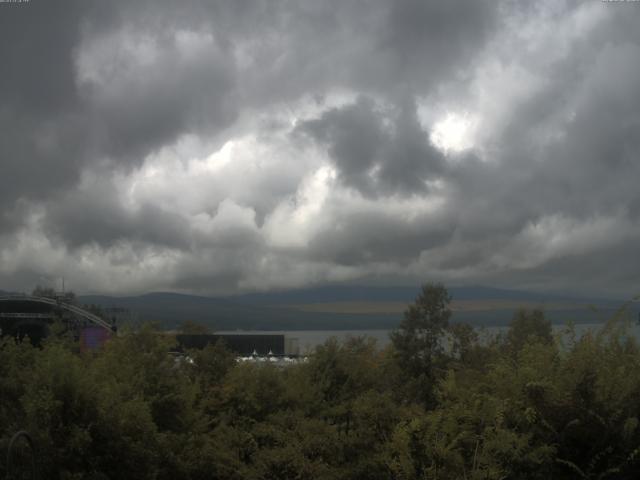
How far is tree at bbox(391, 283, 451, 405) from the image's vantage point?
1567 inches

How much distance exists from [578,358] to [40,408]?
1102 centimetres

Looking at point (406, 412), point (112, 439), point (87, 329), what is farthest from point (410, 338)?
point (87, 329)

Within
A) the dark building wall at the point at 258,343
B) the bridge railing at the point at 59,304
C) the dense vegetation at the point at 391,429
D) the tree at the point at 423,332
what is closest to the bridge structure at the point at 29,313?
the bridge railing at the point at 59,304

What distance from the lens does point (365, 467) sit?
15.6m

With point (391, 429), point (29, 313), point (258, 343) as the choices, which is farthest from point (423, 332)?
point (258, 343)

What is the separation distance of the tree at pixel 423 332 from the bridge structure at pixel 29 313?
48489mm

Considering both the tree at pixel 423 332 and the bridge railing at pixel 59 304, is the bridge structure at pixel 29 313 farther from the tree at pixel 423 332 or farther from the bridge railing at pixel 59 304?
the tree at pixel 423 332

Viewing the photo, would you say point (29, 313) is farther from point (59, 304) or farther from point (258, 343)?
point (258, 343)

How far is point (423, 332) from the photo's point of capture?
135 feet

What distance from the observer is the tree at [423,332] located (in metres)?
39.8

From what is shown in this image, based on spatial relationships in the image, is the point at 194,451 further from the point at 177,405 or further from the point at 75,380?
the point at 75,380

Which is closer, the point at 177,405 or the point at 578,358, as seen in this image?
the point at 578,358

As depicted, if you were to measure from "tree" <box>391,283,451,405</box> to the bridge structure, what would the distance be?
4849 centimetres

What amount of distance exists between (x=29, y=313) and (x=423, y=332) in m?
57.3
